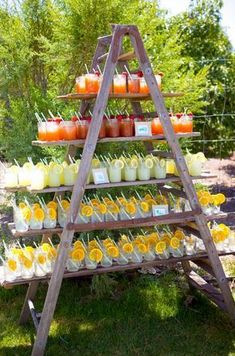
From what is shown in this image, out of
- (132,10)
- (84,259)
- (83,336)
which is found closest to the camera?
(84,259)

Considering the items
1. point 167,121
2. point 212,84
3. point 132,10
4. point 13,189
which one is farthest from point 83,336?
point 212,84

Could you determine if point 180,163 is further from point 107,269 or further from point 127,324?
point 127,324

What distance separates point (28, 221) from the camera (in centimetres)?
252

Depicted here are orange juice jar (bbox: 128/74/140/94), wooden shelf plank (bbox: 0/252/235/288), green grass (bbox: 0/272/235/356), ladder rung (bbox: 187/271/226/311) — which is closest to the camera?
wooden shelf plank (bbox: 0/252/235/288)

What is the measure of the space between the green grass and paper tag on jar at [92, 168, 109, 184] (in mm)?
1055

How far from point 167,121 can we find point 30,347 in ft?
5.29

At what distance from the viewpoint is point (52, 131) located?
98.5 inches

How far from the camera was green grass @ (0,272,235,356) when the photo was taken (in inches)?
110

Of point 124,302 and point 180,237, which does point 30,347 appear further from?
point 180,237

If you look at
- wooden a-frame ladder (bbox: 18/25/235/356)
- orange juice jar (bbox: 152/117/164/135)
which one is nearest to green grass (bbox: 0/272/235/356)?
wooden a-frame ladder (bbox: 18/25/235/356)

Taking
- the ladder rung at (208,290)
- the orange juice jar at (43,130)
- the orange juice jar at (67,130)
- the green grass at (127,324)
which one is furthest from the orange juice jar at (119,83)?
the green grass at (127,324)

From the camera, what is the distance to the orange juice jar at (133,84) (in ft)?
8.64

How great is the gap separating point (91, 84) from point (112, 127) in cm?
27

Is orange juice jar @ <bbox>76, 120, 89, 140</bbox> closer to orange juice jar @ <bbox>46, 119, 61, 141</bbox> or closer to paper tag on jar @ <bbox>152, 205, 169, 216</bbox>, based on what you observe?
orange juice jar @ <bbox>46, 119, 61, 141</bbox>
